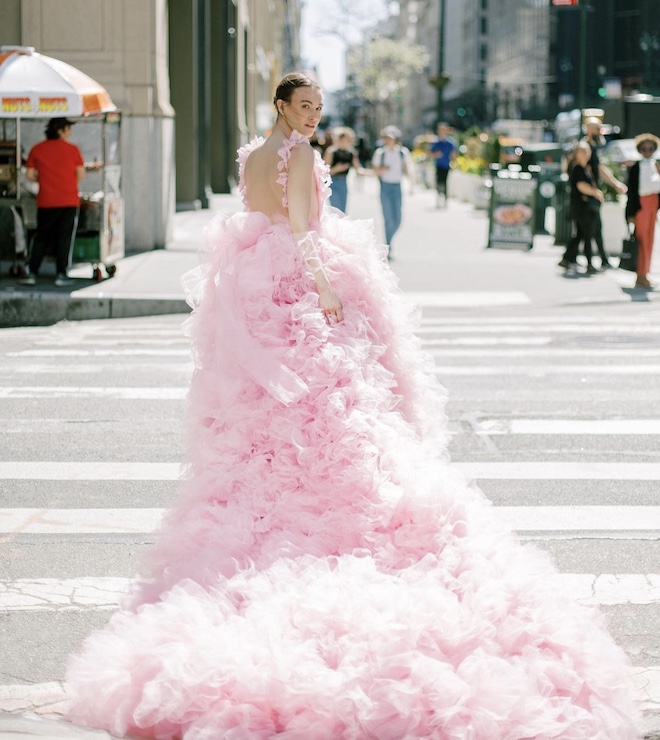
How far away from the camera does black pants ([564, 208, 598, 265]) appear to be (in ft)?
58.5

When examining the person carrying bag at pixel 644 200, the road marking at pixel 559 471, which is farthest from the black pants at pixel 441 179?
the road marking at pixel 559 471

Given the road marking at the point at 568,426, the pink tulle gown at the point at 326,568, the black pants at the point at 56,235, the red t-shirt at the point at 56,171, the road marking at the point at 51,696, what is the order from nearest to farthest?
1. the pink tulle gown at the point at 326,568
2. the road marking at the point at 51,696
3. the road marking at the point at 568,426
4. the red t-shirt at the point at 56,171
5. the black pants at the point at 56,235

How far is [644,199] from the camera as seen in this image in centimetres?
1623

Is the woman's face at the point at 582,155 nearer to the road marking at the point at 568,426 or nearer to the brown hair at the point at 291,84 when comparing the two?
the road marking at the point at 568,426

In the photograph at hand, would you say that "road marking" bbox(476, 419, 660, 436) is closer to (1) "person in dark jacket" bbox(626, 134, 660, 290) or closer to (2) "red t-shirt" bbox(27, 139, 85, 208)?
(2) "red t-shirt" bbox(27, 139, 85, 208)

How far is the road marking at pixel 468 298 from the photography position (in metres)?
15.1

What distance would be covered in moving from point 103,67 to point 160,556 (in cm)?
1474

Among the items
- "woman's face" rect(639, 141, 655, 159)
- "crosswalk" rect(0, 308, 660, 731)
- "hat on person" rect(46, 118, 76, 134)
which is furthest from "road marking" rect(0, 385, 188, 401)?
"woman's face" rect(639, 141, 655, 159)

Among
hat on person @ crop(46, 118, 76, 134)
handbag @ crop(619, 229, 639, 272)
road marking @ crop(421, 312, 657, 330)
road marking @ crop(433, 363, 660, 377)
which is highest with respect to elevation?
hat on person @ crop(46, 118, 76, 134)

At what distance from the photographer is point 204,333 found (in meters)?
4.76

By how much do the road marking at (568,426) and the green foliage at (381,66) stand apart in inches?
4431

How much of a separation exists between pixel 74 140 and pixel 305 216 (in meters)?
14.1

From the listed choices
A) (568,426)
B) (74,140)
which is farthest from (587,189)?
(568,426)

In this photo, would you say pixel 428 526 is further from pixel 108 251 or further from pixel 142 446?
pixel 108 251
